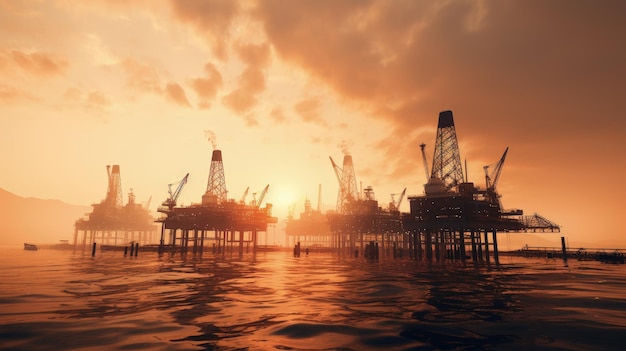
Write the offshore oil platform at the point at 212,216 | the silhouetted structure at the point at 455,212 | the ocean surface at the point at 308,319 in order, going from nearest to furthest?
the ocean surface at the point at 308,319
the silhouetted structure at the point at 455,212
the offshore oil platform at the point at 212,216

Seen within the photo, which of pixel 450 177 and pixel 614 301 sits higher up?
pixel 450 177

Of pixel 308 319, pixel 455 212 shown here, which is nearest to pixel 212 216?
pixel 455 212

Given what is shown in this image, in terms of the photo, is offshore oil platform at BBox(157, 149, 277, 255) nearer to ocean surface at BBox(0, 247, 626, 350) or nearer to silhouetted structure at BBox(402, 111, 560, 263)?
silhouetted structure at BBox(402, 111, 560, 263)

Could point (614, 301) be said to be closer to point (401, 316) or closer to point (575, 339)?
point (575, 339)

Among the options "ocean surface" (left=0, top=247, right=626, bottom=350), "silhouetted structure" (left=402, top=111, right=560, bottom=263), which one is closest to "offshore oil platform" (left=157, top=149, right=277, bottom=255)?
"silhouetted structure" (left=402, top=111, right=560, bottom=263)

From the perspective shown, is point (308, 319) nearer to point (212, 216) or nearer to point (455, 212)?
point (455, 212)

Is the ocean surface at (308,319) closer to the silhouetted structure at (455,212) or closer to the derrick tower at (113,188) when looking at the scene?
the silhouetted structure at (455,212)

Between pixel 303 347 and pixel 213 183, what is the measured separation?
11291 centimetres

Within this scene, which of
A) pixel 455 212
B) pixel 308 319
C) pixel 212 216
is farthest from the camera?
pixel 212 216

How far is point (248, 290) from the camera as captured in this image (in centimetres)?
2361

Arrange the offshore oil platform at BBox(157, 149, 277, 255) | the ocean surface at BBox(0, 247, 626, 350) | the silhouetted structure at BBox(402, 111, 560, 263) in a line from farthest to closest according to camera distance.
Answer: the offshore oil platform at BBox(157, 149, 277, 255) → the silhouetted structure at BBox(402, 111, 560, 263) → the ocean surface at BBox(0, 247, 626, 350)

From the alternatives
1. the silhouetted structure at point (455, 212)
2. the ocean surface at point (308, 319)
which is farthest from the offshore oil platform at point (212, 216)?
the ocean surface at point (308, 319)

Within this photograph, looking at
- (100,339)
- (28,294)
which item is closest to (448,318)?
(100,339)

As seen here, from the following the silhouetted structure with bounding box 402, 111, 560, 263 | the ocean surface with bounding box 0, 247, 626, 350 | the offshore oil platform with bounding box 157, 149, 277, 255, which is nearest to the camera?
the ocean surface with bounding box 0, 247, 626, 350
